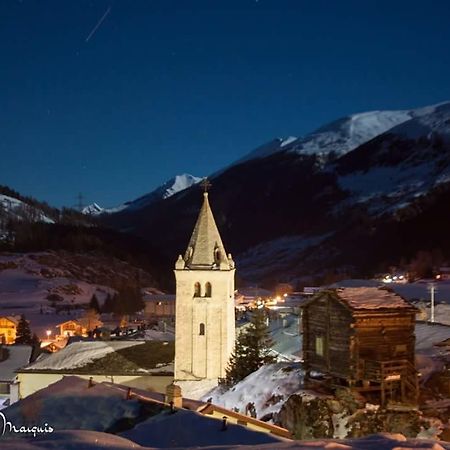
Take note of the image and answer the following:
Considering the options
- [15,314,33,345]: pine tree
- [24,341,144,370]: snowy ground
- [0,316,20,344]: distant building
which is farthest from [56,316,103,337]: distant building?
[24,341,144,370]: snowy ground

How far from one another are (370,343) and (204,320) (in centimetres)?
1990

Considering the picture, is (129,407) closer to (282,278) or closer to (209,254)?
(209,254)

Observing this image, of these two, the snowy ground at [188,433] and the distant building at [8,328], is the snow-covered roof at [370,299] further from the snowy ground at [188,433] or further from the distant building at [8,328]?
the distant building at [8,328]

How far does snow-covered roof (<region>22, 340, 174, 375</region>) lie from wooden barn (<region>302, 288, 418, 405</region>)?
18.7m

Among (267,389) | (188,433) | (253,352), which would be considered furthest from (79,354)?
(188,433)

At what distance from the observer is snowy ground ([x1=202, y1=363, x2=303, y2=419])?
2902 centimetres

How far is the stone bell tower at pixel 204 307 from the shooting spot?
45.4m

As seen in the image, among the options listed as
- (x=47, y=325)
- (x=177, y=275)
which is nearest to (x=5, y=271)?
(x=47, y=325)

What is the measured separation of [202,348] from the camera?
1795 inches

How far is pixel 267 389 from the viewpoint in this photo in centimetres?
3030

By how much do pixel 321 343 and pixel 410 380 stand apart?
408cm

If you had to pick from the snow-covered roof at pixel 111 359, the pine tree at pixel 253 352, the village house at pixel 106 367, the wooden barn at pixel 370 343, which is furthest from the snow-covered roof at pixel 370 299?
the snow-covered roof at pixel 111 359

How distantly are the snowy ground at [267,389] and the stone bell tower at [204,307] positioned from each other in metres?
11.7

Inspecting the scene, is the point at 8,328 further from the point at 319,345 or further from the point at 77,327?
the point at 319,345
